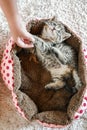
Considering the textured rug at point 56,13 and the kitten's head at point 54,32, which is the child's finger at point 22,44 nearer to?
the kitten's head at point 54,32

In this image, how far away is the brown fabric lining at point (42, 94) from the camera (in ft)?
4.11

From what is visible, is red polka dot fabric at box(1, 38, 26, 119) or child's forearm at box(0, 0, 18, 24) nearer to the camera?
child's forearm at box(0, 0, 18, 24)

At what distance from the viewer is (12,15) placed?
106cm

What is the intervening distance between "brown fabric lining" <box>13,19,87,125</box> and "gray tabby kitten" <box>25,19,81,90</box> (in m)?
0.03

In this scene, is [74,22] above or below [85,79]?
above

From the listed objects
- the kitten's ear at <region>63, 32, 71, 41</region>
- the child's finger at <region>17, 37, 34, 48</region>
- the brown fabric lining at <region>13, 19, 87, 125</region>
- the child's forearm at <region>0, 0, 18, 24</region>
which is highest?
the child's forearm at <region>0, 0, 18, 24</region>

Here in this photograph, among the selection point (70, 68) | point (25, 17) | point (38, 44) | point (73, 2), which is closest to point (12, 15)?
A: point (38, 44)

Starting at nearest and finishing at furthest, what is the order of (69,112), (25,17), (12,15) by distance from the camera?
(12,15) → (69,112) → (25,17)

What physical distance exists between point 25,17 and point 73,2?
30 cm

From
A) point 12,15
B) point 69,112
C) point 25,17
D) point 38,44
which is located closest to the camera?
point 12,15

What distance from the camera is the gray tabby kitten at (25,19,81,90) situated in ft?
4.39

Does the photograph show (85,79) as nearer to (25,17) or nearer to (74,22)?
(74,22)

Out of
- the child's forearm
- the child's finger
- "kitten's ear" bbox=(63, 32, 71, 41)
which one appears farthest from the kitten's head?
the child's forearm

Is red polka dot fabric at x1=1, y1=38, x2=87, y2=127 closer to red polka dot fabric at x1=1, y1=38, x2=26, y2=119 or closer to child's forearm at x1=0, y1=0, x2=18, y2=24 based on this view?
red polka dot fabric at x1=1, y1=38, x2=26, y2=119
